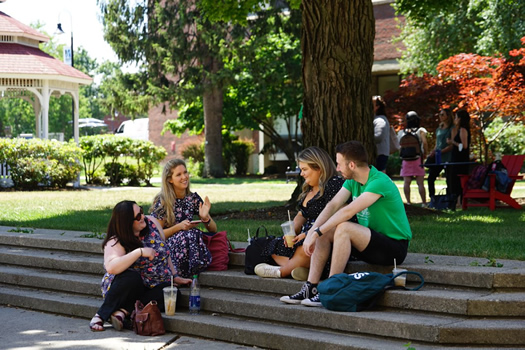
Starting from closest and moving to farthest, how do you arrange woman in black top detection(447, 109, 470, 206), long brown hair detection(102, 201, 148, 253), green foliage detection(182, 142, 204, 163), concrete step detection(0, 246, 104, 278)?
long brown hair detection(102, 201, 148, 253) < concrete step detection(0, 246, 104, 278) < woman in black top detection(447, 109, 470, 206) < green foliage detection(182, 142, 204, 163)

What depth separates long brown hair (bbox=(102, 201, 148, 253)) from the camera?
278 inches

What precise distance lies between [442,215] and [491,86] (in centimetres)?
944

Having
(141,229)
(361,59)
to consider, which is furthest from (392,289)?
(361,59)

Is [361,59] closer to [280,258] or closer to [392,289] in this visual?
[280,258]

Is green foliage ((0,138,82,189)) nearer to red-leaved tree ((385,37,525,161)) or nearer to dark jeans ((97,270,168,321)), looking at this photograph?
red-leaved tree ((385,37,525,161))

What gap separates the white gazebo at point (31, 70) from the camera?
22109 millimetres

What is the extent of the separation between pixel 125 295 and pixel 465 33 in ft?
78.9

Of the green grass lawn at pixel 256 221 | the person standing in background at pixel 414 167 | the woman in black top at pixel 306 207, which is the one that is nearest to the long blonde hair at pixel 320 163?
the woman in black top at pixel 306 207

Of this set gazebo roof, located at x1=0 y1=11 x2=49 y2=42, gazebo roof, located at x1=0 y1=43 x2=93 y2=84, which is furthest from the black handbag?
gazebo roof, located at x1=0 y1=11 x2=49 y2=42

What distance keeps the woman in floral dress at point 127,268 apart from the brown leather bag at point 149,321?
223mm

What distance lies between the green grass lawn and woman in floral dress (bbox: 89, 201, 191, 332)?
2.01 m

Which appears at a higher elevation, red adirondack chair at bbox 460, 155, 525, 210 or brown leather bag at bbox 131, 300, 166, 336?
red adirondack chair at bbox 460, 155, 525, 210

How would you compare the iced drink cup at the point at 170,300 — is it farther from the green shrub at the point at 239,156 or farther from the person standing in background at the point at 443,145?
the green shrub at the point at 239,156

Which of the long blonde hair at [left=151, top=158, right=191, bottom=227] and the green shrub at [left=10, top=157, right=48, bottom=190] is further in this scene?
the green shrub at [left=10, top=157, right=48, bottom=190]
